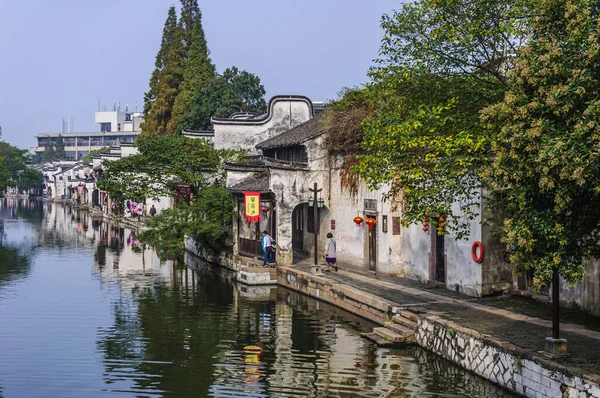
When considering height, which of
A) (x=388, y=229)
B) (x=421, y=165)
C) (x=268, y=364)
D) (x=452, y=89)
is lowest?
(x=268, y=364)

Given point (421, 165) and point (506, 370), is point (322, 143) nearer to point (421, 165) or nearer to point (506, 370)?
point (421, 165)

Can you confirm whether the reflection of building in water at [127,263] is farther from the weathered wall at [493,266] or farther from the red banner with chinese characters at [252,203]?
the weathered wall at [493,266]

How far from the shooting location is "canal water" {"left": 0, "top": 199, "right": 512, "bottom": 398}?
13.2 metres

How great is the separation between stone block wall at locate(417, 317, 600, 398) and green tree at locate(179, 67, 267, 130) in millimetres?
36609

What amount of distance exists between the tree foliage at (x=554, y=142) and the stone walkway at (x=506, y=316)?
1980 millimetres

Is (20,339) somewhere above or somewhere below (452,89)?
below

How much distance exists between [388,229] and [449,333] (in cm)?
841

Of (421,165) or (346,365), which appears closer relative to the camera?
(346,365)

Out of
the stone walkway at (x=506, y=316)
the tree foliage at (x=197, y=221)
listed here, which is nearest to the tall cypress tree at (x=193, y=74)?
the tree foliage at (x=197, y=221)

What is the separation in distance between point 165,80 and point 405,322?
43.8m

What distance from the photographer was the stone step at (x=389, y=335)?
15.8m

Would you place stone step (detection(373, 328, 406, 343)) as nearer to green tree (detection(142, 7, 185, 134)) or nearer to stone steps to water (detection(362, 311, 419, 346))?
stone steps to water (detection(362, 311, 419, 346))

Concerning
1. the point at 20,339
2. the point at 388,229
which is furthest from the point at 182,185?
the point at 20,339

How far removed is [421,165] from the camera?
55.1 feet
